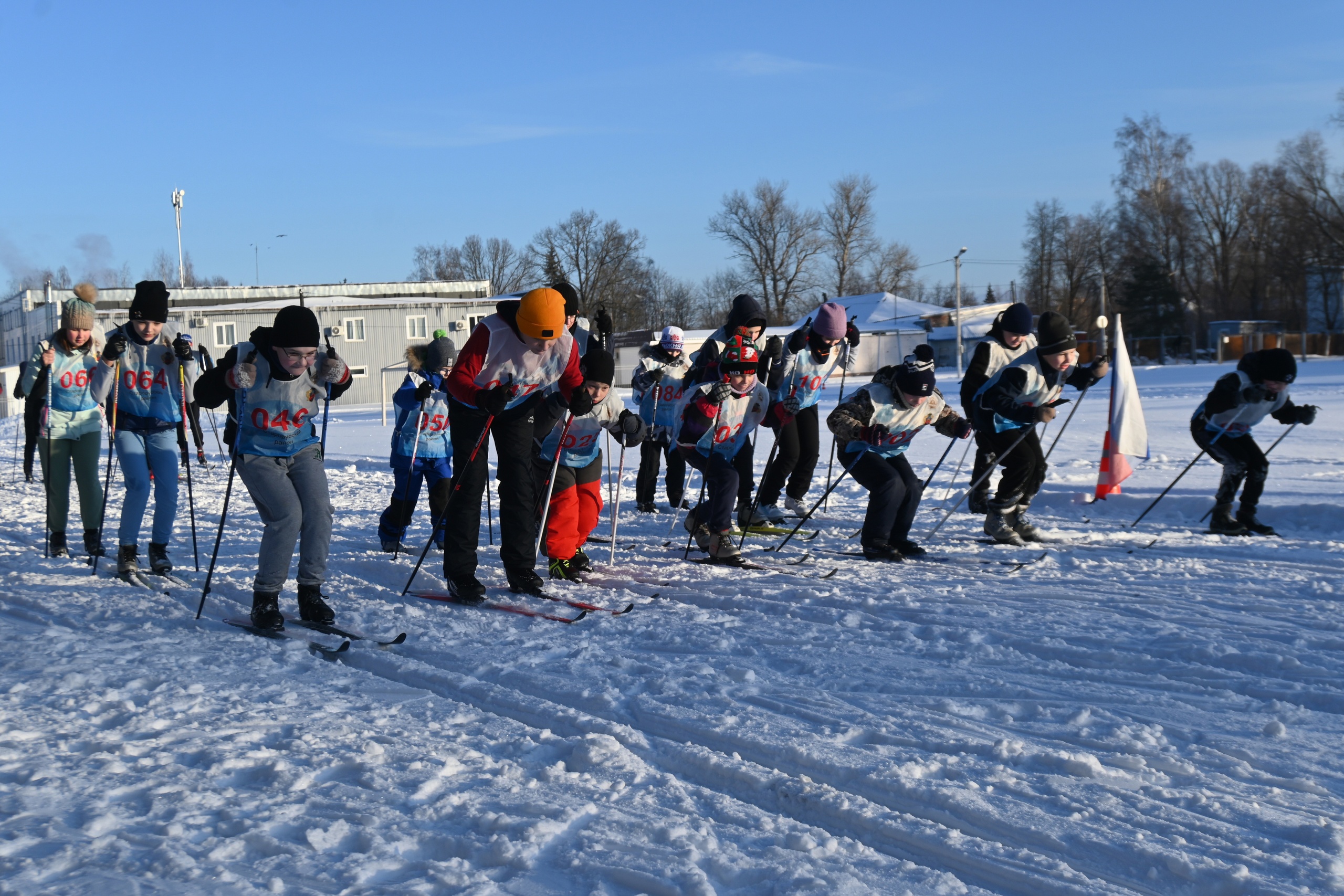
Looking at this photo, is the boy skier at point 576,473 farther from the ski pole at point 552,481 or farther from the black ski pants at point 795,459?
the black ski pants at point 795,459

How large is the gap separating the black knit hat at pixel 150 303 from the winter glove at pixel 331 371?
1.79m

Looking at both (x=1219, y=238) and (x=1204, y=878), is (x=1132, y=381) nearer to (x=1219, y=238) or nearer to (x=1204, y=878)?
(x=1204, y=878)

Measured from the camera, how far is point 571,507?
6.38 meters

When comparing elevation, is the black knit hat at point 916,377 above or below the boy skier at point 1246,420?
above

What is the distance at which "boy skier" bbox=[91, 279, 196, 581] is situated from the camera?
6.57 m

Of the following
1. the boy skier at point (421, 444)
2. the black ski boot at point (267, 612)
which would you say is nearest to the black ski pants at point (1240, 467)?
the boy skier at point (421, 444)

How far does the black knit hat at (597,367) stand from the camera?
600cm

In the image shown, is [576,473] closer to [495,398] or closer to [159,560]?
[495,398]

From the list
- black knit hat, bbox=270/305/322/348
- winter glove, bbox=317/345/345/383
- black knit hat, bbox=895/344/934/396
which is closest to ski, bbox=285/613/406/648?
winter glove, bbox=317/345/345/383

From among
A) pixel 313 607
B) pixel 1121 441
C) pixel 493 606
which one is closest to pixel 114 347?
pixel 313 607

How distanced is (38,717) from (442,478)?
3.95 m

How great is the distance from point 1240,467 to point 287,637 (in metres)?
6.83

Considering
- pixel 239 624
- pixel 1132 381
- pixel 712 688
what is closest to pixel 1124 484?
pixel 1132 381

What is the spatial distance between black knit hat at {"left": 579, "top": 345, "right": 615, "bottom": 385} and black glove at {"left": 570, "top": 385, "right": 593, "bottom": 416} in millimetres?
232
